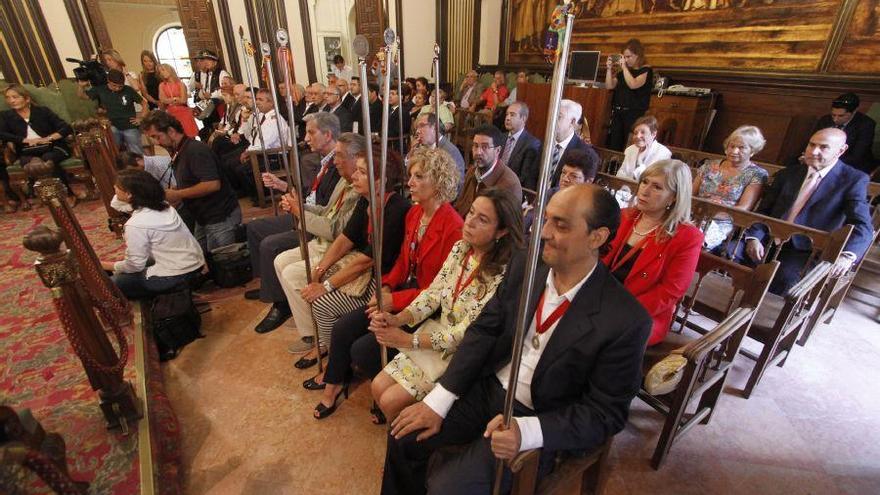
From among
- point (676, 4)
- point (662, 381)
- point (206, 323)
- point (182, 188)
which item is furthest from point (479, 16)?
point (662, 381)

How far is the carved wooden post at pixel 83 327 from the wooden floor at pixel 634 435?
1.10 ft

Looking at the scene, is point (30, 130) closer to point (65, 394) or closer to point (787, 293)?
point (65, 394)

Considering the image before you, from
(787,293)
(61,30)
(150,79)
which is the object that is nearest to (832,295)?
(787,293)

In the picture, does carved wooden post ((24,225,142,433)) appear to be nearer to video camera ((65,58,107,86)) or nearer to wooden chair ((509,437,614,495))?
wooden chair ((509,437,614,495))

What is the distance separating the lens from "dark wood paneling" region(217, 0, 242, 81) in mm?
7527

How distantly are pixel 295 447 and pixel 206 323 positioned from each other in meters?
1.32

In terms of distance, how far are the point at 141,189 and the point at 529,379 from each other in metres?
2.28

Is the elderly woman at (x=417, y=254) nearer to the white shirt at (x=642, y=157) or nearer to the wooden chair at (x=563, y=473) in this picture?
the wooden chair at (x=563, y=473)

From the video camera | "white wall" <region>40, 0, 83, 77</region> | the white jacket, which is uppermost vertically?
"white wall" <region>40, 0, 83, 77</region>

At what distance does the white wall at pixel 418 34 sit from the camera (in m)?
8.28

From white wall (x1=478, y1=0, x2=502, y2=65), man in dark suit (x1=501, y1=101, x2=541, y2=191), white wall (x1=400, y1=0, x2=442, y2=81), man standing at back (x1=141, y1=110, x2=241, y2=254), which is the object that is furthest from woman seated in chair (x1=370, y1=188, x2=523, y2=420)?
white wall (x1=478, y1=0, x2=502, y2=65)

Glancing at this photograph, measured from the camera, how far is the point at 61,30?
6.64m

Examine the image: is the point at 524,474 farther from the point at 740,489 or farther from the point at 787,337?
the point at 787,337

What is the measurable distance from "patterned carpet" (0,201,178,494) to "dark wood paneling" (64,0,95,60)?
19.1 feet
